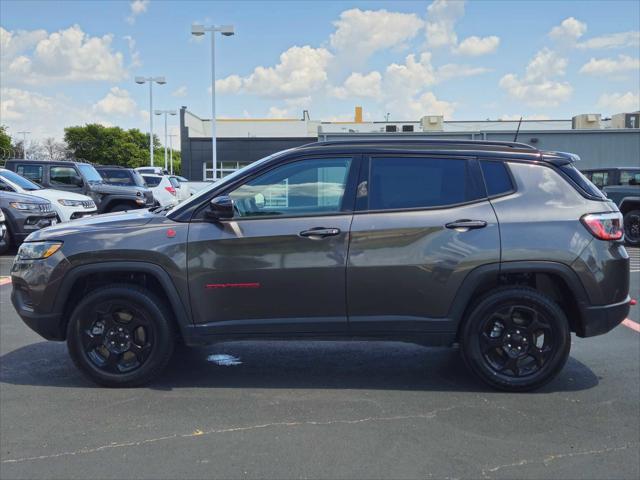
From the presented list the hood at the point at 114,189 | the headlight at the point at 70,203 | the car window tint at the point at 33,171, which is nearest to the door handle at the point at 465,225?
the headlight at the point at 70,203

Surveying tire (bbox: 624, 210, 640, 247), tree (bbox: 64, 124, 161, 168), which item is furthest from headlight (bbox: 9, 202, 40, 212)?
tree (bbox: 64, 124, 161, 168)

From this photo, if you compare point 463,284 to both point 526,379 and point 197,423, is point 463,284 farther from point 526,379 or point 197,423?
point 197,423

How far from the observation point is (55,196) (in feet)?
44.1

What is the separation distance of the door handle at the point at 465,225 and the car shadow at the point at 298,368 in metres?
1.26

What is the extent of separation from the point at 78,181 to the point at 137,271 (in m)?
12.4

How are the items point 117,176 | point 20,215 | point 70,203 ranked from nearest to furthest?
1. point 20,215
2. point 70,203
3. point 117,176

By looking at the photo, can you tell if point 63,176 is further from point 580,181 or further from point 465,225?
point 580,181

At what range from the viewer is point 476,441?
3738 mm

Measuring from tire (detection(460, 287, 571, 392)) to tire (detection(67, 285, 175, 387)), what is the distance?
89.8 inches

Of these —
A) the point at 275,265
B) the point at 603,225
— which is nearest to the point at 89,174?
the point at 275,265

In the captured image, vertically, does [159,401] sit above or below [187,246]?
below

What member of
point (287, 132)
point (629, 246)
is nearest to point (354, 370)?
point (629, 246)

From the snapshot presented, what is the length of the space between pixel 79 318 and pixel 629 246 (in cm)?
1485

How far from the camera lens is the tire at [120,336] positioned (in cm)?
448
